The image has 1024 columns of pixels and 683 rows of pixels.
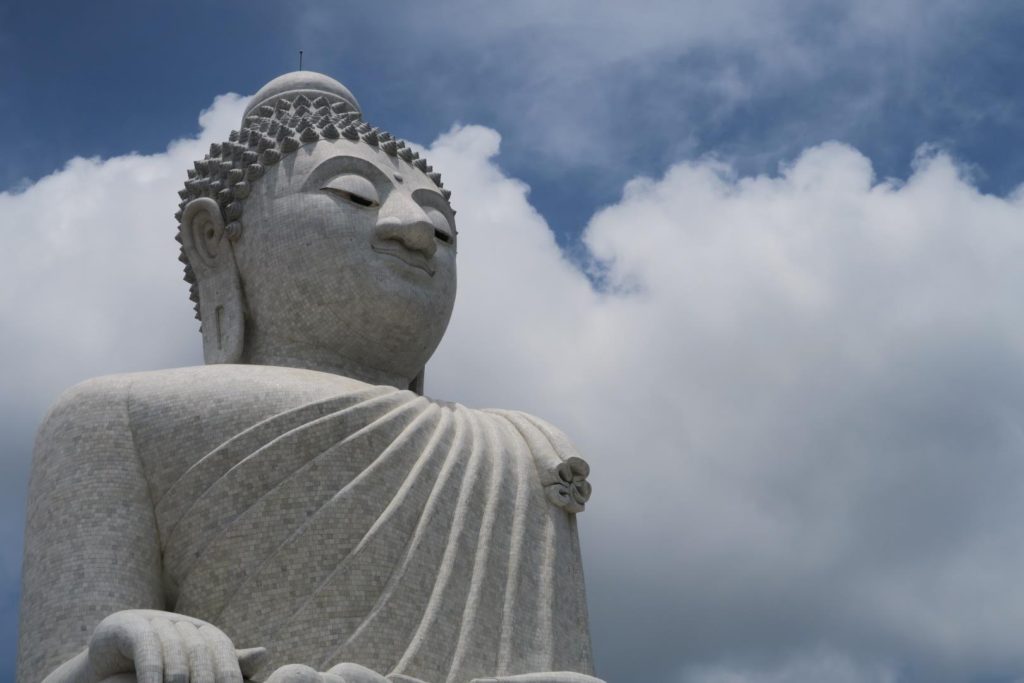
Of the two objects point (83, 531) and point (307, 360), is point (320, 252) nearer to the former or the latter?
point (307, 360)

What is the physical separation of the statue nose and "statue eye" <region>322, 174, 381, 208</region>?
0.11m

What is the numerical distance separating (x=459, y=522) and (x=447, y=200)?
115 inches

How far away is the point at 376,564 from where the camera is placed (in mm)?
9086

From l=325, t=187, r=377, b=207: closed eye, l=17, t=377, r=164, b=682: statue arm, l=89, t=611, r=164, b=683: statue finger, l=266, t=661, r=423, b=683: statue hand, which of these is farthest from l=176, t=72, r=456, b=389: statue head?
l=89, t=611, r=164, b=683: statue finger

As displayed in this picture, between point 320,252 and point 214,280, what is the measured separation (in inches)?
37.3

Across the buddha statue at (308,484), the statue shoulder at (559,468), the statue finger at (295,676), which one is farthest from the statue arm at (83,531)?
the statue shoulder at (559,468)

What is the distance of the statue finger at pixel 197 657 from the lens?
23.6 ft

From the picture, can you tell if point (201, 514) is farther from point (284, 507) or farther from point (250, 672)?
point (250, 672)

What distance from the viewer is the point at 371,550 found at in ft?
29.8

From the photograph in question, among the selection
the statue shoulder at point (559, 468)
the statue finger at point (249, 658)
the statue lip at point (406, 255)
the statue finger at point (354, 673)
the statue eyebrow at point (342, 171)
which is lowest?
the statue finger at point (249, 658)

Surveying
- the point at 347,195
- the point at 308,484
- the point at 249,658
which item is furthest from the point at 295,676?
the point at 347,195

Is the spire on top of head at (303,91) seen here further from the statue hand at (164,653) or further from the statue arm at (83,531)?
the statue hand at (164,653)

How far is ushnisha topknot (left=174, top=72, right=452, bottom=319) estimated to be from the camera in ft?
35.8

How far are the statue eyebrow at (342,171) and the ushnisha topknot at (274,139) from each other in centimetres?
32
